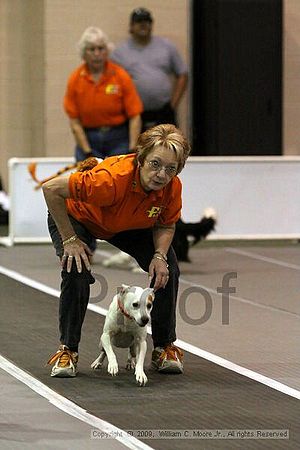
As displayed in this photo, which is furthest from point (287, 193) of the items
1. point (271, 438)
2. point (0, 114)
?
point (271, 438)

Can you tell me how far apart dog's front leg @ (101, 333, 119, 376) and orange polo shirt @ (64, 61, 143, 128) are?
3971 millimetres

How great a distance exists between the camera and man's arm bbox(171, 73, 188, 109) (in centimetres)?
1109

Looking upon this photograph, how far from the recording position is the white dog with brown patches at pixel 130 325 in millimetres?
4895

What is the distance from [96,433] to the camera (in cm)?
422

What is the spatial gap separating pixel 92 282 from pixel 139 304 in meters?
0.34

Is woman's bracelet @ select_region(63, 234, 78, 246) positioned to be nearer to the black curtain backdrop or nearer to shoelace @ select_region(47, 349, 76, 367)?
shoelace @ select_region(47, 349, 76, 367)

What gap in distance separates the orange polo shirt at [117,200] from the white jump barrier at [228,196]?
15.3 ft

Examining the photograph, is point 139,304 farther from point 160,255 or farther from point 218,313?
point 218,313

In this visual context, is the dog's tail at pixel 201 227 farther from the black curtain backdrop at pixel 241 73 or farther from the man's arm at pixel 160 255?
the man's arm at pixel 160 255

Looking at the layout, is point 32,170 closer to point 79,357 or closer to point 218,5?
point 218,5

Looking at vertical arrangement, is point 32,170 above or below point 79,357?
above

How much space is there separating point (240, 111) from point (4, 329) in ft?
17.8

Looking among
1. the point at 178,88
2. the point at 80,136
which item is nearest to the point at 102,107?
the point at 80,136

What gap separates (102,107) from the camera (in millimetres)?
8875
